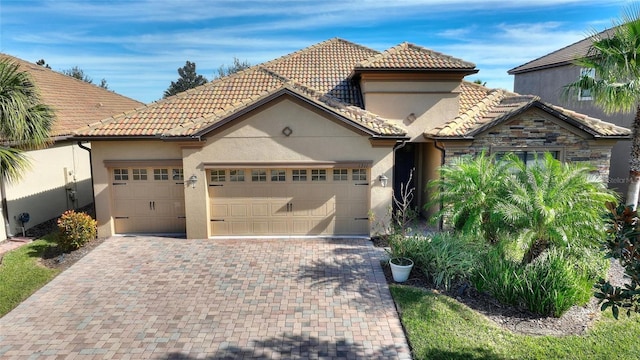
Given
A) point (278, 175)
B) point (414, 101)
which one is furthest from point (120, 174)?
point (414, 101)

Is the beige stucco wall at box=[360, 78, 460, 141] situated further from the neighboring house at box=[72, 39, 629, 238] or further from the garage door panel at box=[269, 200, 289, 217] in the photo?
the garage door panel at box=[269, 200, 289, 217]

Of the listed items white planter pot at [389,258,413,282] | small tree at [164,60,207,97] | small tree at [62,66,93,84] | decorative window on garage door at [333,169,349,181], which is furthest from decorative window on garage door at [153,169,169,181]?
small tree at [62,66,93,84]

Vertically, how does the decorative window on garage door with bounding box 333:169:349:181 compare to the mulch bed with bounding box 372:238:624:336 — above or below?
above

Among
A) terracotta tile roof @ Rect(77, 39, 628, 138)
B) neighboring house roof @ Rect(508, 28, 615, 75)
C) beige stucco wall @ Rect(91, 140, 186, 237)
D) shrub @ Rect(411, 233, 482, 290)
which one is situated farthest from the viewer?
neighboring house roof @ Rect(508, 28, 615, 75)

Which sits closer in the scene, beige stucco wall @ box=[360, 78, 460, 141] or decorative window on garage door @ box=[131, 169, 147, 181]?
decorative window on garage door @ box=[131, 169, 147, 181]

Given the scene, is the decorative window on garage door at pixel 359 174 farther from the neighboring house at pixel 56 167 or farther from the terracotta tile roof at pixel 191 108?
the neighboring house at pixel 56 167

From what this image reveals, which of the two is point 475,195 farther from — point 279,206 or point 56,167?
point 56,167

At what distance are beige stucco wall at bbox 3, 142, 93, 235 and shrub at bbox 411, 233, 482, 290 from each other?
12.7 meters

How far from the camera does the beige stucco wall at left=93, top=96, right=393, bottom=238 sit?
13445 mm

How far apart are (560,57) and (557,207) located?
54.1 feet

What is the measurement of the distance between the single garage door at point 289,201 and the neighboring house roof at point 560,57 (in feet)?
45.5

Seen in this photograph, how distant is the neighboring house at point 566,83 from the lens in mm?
18281

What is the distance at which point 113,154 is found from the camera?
13.9 meters

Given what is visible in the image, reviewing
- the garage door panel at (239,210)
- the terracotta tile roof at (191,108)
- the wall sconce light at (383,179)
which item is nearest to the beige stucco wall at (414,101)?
the wall sconce light at (383,179)
